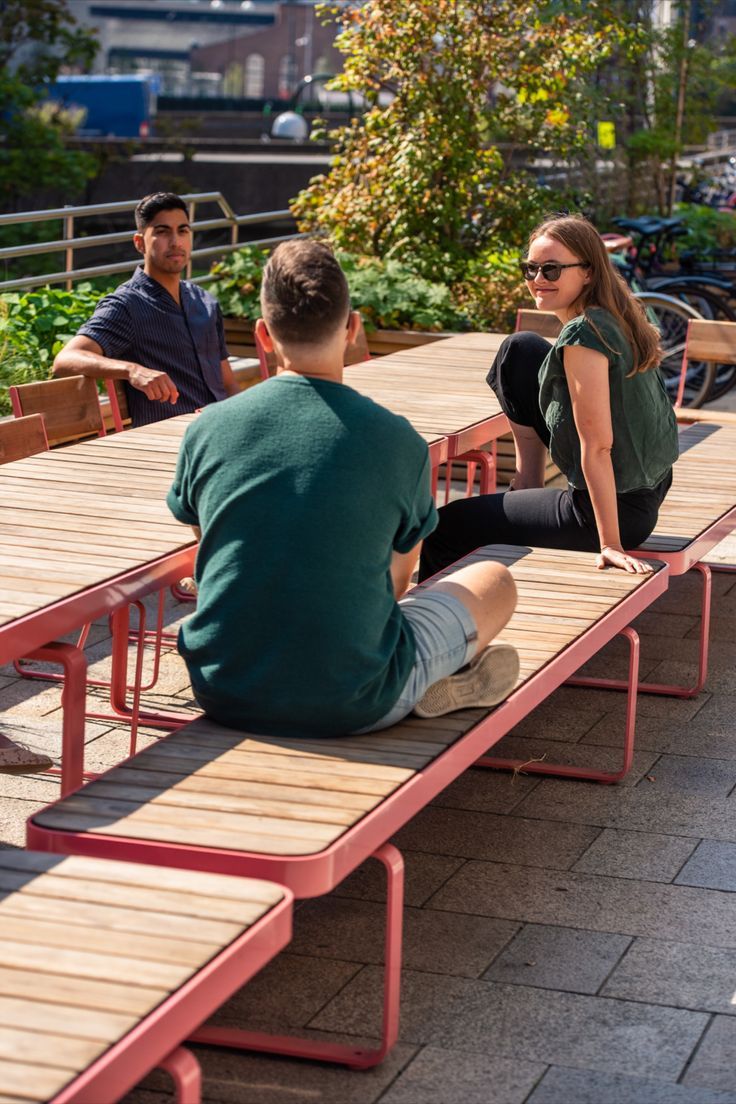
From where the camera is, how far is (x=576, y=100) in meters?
12.0

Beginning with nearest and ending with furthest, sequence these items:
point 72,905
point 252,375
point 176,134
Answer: point 72,905
point 252,375
point 176,134

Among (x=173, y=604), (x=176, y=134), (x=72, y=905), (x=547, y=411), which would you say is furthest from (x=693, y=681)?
(x=176, y=134)

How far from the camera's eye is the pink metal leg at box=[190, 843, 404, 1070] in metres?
3.18

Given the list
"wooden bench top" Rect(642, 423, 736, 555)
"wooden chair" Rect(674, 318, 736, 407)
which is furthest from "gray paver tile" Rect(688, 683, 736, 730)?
"wooden chair" Rect(674, 318, 736, 407)

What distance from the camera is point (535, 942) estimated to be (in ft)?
12.6

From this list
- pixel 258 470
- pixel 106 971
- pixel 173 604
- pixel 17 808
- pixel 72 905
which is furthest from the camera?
pixel 173 604

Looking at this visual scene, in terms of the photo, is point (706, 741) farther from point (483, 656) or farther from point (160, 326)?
point (160, 326)

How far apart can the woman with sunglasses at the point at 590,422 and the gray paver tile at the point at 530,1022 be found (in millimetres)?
1684

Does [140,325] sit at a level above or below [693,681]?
above

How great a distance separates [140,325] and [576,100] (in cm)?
670

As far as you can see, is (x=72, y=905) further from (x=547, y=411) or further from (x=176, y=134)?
(x=176, y=134)

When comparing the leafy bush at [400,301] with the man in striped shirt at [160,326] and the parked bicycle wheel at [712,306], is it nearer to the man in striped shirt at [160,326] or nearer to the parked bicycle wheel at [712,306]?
the parked bicycle wheel at [712,306]

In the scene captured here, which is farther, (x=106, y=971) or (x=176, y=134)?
(x=176, y=134)

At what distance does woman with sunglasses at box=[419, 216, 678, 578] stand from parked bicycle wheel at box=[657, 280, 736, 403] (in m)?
5.88
